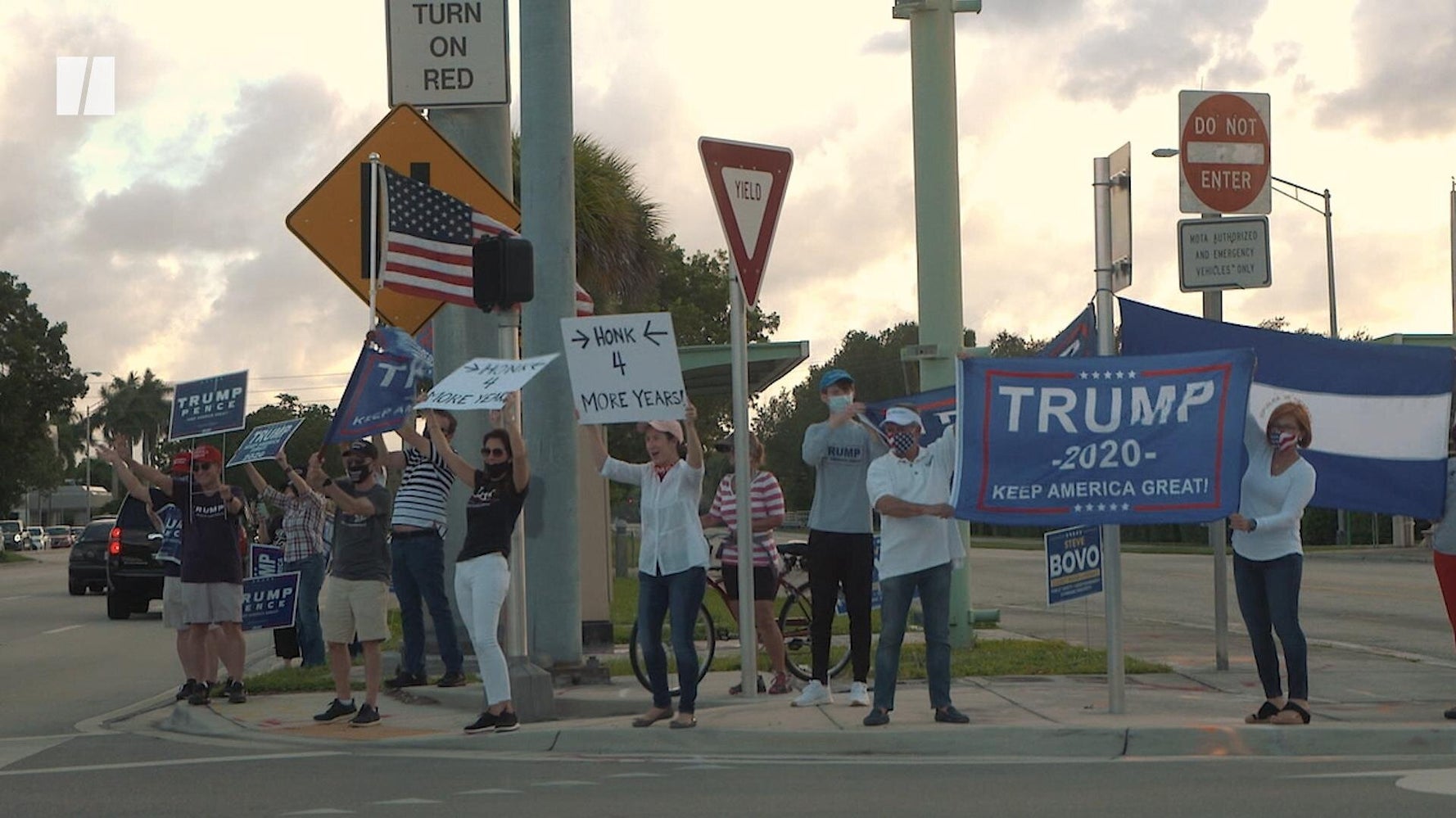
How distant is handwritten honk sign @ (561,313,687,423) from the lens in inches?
420

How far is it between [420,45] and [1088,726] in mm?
6716

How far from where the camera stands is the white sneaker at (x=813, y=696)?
447 inches

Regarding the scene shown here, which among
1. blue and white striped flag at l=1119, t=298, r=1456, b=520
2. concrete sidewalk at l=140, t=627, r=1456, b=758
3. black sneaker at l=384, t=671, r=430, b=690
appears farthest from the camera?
black sneaker at l=384, t=671, r=430, b=690

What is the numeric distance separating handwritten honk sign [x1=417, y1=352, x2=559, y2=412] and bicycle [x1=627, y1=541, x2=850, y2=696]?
240 centimetres

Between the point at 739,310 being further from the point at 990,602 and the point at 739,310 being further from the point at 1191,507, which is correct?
the point at 990,602

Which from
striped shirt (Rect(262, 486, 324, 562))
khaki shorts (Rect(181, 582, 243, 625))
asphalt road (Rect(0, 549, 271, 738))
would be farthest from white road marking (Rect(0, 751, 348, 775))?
striped shirt (Rect(262, 486, 324, 562))

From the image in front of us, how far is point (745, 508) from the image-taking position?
36.5 ft

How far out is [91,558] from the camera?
32.3 meters

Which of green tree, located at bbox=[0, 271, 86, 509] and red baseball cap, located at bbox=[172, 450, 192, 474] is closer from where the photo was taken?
red baseball cap, located at bbox=[172, 450, 192, 474]

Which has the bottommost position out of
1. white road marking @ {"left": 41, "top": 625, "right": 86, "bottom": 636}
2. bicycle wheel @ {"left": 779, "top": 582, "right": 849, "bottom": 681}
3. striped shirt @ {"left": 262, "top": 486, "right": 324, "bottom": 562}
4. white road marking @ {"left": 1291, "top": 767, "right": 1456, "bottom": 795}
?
white road marking @ {"left": 41, "top": 625, "right": 86, "bottom": 636}

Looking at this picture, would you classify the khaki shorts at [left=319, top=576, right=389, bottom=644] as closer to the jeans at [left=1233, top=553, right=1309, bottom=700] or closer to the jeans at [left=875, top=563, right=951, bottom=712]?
the jeans at [left=875, top=563, right=951, bottom=712]

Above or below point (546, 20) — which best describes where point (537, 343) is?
below

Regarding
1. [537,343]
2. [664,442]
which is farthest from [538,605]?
[664,442]

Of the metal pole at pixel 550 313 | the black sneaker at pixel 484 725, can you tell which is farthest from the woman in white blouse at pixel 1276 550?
the metal pole at pixel 550 313
